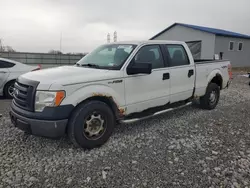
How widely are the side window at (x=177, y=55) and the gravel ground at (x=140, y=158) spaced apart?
1.40m

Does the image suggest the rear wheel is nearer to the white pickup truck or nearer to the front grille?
the white pickup truck

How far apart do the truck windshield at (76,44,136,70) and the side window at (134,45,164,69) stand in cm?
20

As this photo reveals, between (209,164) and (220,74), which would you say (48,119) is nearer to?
(209,164)

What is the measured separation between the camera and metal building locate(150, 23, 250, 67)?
21234 mm

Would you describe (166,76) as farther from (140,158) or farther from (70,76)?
(70,76)

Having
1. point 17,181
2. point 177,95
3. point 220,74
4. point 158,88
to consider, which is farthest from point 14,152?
point 220,74

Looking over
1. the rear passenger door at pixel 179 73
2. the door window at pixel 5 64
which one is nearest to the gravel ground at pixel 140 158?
the rear passenger door at pixel 179 73

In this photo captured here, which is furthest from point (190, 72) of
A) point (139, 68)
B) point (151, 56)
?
point (139, 68)

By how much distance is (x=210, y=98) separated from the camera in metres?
5.79

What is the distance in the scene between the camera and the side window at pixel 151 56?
412cm

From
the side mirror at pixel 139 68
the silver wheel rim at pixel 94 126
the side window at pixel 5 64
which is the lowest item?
the silver wheel rim at pixel 94 126

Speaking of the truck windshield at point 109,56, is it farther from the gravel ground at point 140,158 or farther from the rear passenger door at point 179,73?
the gravel ground at point 140,158

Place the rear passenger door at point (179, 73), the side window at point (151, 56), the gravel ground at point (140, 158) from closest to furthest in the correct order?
the gravel ground at point (140, 158), the side window at point (151, 56), the rear passenger door at point (179, 73)

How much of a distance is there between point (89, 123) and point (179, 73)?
95.9 inches
